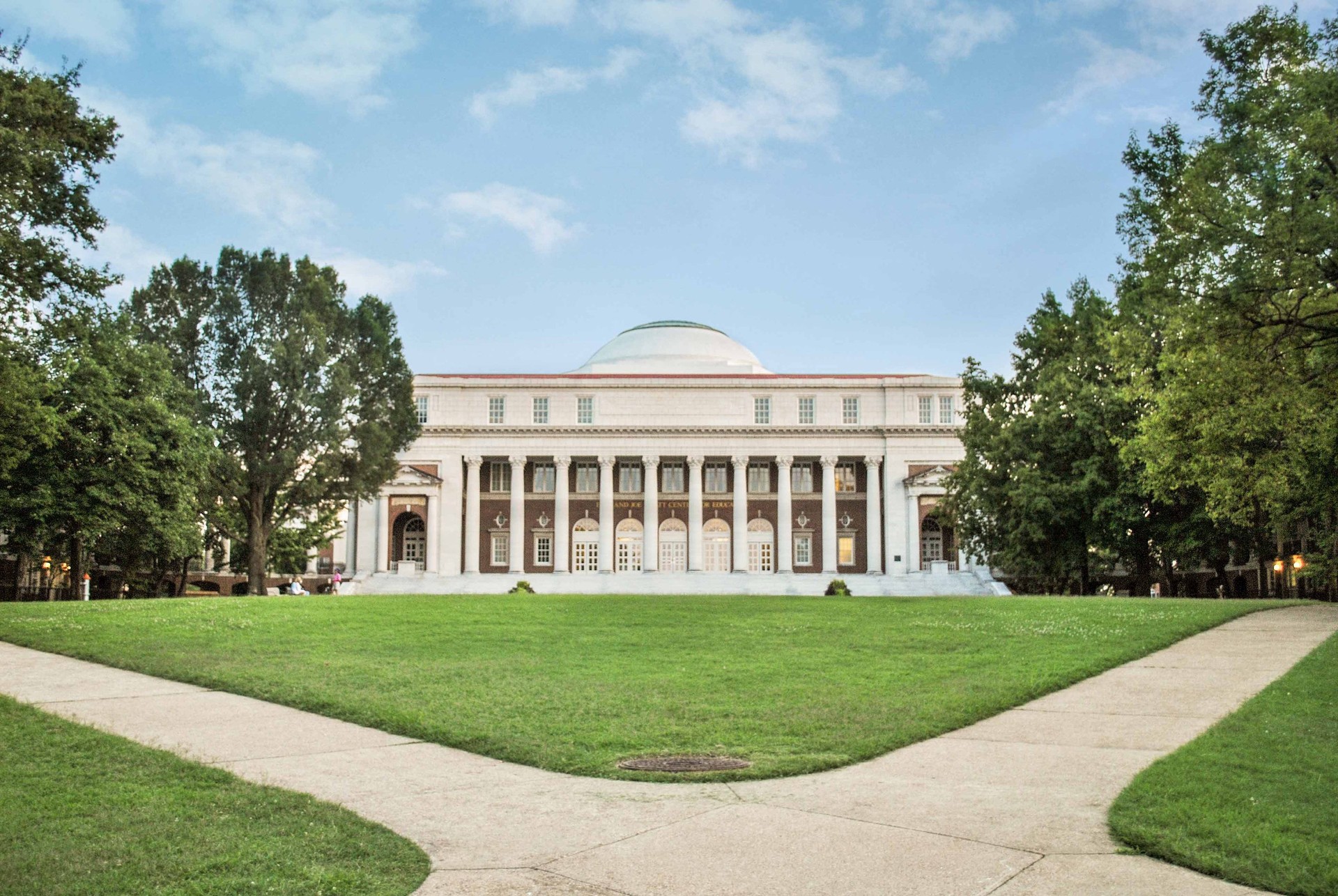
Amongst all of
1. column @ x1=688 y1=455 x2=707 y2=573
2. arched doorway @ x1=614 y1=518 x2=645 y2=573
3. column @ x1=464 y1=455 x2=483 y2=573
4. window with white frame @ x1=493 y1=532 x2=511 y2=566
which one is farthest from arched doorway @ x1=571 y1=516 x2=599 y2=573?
column @ x1=464 y1=455 x2=483 y2=573

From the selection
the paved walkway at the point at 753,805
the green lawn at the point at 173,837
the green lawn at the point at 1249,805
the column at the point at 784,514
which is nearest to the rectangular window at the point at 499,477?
the column at the point at 784,514

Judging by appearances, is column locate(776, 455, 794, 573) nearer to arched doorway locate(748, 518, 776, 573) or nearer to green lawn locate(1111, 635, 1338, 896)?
arched doorway locate(748, 518, 776, 573)

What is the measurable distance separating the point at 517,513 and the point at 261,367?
115ft

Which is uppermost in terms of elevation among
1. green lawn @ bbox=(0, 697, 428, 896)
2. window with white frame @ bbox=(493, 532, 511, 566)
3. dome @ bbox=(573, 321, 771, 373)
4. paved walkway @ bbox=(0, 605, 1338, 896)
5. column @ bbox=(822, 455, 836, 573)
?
dome @ bbox=(573, 321, 771, 373)

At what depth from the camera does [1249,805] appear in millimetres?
8062

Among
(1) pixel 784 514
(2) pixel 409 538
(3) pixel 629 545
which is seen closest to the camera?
(1) pixel 784 514

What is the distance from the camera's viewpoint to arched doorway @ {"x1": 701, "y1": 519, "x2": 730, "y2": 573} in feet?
257

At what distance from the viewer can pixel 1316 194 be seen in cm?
1823

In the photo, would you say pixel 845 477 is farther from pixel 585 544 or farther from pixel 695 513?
pixel 585 544

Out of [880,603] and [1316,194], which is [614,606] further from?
[1316,194]

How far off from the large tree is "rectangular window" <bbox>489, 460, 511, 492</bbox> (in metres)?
31.3

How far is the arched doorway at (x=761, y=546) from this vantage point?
78188 mm

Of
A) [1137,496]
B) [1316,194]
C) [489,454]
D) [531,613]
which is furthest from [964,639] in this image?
[489,454]

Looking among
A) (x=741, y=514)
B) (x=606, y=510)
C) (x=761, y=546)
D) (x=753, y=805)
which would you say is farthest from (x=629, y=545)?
(x=753, y=805)
